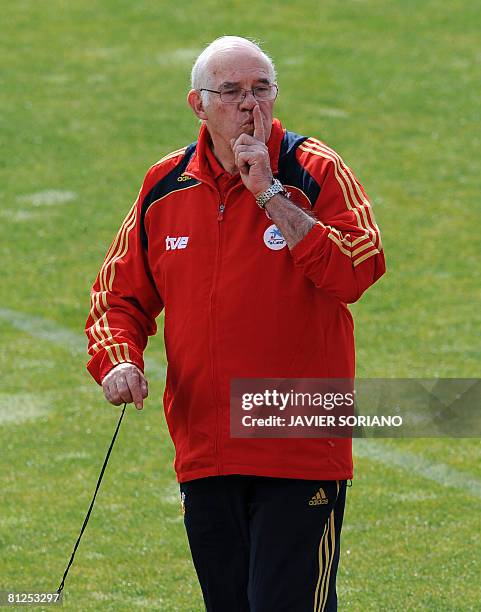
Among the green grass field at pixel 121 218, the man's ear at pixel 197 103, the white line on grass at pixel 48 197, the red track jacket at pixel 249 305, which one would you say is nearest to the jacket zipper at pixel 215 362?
the red track jacket at pixel 249 305

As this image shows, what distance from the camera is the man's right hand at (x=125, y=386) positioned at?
178 inches

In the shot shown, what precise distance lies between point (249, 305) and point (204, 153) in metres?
0.55

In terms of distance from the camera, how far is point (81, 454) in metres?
8.10

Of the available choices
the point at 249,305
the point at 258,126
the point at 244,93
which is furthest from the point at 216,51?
the point at 249,305

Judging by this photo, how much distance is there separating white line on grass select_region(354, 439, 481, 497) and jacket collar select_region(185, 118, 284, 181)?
10.7 ft

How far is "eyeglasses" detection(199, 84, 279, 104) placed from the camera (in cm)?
447

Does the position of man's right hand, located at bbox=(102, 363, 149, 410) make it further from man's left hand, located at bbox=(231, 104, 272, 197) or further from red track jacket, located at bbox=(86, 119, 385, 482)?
man's left hand, located at bbox=(231, 104, 272, 197)

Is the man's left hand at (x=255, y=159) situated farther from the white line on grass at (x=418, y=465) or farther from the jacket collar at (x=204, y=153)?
the white line on grass at (x=418, y=465)

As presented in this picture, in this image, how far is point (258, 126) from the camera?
4.44 metres

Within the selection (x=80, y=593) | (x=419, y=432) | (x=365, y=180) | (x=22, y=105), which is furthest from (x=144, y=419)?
(x=22, y=105)

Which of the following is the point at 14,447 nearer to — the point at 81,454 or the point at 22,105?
the point at 81,454

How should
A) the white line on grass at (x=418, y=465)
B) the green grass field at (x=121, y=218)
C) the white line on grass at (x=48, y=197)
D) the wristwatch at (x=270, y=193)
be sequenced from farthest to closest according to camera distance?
the white line on grass at (x=48, y=197) < the white line on grass at (x=418, y=465) < the green grass field at (x=121, y=218) < the wristwatch at (x=270, y=193)

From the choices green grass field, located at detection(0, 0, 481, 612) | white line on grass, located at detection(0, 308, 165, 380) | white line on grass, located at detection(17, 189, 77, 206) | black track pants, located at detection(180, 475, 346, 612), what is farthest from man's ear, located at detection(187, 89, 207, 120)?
white line on grass, located at detection(17, 189, 77, 206)

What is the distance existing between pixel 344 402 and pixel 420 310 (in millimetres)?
6011
